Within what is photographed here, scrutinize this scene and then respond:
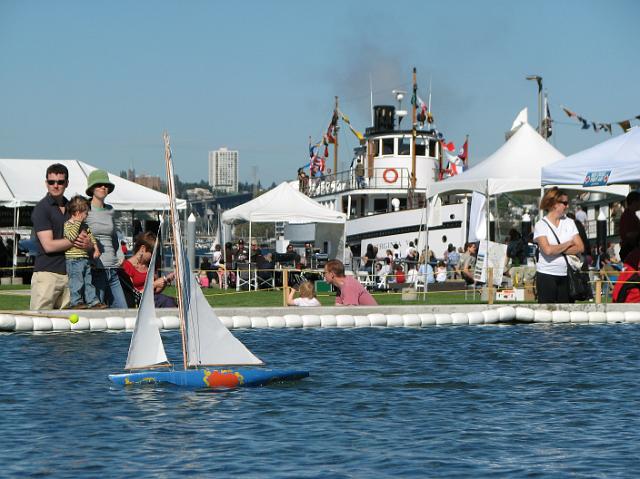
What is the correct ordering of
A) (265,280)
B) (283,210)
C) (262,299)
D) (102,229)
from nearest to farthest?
(102,229), (262,299), (265,280), (283,210)

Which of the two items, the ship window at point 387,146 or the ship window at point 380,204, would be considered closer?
the ship window at point 380,204

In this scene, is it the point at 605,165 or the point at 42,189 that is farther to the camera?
the point at 42,189

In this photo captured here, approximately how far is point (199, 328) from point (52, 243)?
13.5 feet

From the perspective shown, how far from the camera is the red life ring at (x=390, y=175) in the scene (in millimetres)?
52844

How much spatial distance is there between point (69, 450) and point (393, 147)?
46803 millimetres

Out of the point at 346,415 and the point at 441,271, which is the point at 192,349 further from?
the point at 441,271

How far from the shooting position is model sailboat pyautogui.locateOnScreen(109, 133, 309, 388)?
1123 cm

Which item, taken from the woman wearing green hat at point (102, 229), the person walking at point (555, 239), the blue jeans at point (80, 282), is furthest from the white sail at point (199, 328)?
the person walking at point (555, 239)

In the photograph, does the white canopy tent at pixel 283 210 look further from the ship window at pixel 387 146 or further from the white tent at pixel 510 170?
the ship window at pixel 387 146

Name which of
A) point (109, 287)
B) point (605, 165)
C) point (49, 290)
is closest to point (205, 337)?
point (49, 290)

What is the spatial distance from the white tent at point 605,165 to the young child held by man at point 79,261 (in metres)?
9.57

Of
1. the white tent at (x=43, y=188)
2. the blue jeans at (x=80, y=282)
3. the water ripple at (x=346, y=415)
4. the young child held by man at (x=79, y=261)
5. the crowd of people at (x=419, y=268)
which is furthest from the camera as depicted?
the white tent at (x=43, y=188)

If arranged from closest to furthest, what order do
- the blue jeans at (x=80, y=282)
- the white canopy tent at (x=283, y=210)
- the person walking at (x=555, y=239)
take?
the blue jeans at (x=80, y=282), the person walking at (x=555, y=239), the white canopy tent at (x=283, y=210)

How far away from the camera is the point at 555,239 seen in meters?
15.4
